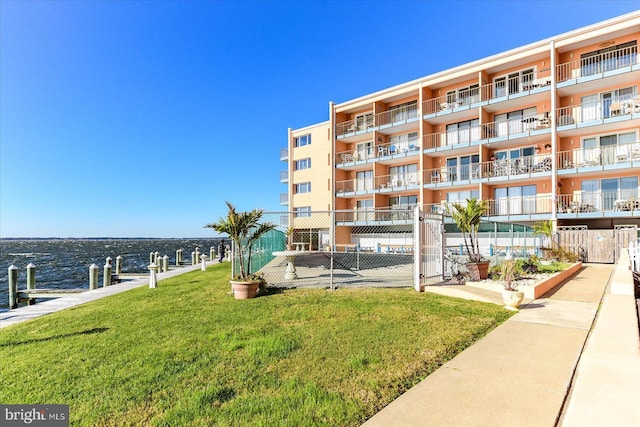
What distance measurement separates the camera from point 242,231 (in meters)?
9.24

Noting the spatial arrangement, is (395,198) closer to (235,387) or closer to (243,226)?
(243,226)

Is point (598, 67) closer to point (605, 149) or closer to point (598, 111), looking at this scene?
point (598, 111)

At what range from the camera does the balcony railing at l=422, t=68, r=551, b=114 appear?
21844 mm

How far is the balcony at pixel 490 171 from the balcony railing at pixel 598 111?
2.54 m

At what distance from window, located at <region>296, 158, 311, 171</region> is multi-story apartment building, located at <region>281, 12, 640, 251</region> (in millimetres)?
3594

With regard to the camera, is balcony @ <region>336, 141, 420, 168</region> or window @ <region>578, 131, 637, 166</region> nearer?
window @ <region>578, 131, 637, 166</region>

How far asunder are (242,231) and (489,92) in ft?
73.1

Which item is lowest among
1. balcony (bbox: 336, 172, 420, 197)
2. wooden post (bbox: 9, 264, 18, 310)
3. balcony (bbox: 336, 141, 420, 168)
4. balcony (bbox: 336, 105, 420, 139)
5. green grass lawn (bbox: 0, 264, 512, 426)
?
wooden post (bbox: 9, 264, 18, 310)

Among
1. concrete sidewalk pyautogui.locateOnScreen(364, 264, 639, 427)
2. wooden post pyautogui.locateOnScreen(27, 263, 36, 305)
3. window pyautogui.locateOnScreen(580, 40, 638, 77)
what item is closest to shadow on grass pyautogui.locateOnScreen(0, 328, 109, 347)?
concrete sidewalk pyautogui.locateOnScreen(364, 264, 639, 427)

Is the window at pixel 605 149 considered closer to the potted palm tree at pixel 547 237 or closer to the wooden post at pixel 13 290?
the potted palm tree at pixel 547 237

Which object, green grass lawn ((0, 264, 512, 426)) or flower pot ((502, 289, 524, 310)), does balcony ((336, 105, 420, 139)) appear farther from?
green grass lawn ((0, 264, 512, 426))

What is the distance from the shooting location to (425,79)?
26.5 m

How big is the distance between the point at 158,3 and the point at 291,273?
39.7 feet

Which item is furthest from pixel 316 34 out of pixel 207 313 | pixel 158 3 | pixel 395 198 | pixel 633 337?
pixel 633 337
